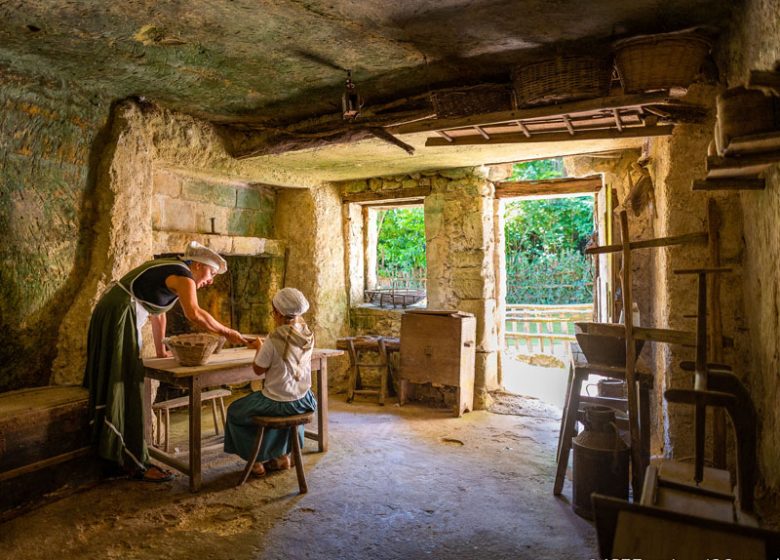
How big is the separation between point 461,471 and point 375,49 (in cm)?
305

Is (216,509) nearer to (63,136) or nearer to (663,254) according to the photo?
(63,136)

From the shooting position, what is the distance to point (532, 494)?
3.46 metres

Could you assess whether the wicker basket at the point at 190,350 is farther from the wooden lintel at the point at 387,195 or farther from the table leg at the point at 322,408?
the wooden lintel at the point at 387,195

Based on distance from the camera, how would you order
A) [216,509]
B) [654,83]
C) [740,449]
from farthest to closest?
[216,509], [654,83], [740,449]

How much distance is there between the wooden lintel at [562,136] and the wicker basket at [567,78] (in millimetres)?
669

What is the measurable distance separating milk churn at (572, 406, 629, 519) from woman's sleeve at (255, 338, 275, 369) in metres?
2.09

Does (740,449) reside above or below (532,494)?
above

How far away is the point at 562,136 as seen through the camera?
391 cm

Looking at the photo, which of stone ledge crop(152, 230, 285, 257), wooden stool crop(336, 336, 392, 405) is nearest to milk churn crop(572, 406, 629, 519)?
wooden stool crop(336, 336, 392, 405)

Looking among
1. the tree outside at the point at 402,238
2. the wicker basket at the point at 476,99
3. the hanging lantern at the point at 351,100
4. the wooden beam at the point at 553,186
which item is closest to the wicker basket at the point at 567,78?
the wicker basket at the point at 476,99

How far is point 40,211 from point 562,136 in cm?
391

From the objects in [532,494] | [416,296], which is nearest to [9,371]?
[532,494]

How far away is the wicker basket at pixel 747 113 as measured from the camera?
184 centimetres

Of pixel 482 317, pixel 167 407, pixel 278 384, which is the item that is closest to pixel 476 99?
pixel 278 384
